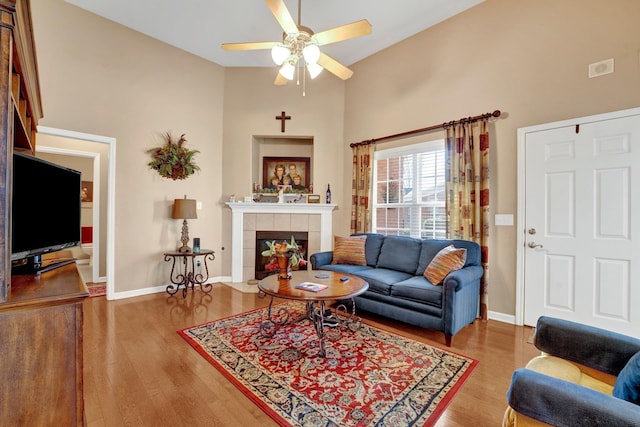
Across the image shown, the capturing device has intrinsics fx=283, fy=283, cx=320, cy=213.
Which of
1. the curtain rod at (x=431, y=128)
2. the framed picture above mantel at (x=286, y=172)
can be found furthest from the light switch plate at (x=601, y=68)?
the framed picture above mantel at (x=286, y=172)

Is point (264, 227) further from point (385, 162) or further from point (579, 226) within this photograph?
point (579, 226)

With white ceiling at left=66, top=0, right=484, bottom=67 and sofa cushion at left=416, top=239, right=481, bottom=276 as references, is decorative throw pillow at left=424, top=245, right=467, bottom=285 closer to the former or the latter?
sofa cushion at left=416, top=239, right=481, bottom=276

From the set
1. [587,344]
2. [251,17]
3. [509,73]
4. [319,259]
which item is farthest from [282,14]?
[587,344]

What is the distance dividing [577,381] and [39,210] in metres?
2.94

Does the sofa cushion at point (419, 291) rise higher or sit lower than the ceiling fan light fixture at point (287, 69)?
lower

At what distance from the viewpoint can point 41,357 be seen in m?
1.14

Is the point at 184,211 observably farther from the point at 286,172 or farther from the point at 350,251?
the point at 350,251

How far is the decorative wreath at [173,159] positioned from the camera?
13.9 feet

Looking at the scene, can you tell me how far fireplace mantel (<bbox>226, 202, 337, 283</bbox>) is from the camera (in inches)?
192

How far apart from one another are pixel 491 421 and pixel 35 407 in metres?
2.25

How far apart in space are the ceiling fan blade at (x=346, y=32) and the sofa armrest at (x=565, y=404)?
2.60m

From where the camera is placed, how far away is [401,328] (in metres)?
3.02

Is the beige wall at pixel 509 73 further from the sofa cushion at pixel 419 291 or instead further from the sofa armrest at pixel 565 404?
the sofa armrest at pixel 565 404

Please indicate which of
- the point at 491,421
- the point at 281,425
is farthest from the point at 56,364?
the point at 491,421
